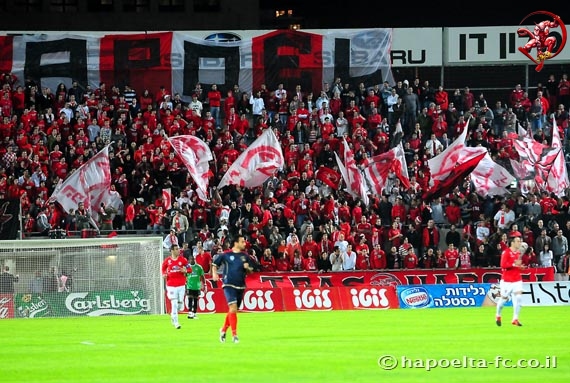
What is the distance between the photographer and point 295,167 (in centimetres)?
4256

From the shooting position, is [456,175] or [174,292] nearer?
[174,292]

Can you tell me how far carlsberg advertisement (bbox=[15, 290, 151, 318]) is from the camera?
35.8 m

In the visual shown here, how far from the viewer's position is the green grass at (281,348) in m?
17.7

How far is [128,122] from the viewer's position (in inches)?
1745

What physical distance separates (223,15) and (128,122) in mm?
11670

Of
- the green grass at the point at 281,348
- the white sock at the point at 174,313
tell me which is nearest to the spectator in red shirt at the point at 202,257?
the green grass at the point at 281,348

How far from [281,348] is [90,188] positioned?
1862cm

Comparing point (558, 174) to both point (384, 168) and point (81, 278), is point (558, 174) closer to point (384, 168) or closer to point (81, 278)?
point (384, 168)

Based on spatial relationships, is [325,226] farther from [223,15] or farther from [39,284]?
[223,15]

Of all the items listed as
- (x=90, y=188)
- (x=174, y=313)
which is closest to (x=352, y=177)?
(x=90, y=188)

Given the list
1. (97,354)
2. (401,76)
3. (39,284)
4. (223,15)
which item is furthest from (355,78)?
(97,354)

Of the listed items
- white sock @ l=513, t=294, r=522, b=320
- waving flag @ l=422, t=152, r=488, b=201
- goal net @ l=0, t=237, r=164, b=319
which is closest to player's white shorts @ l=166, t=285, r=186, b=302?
goal net @ l=0, t=237, r=164, b=319

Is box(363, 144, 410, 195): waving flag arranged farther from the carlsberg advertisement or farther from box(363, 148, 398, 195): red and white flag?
the carlsberg advertisement

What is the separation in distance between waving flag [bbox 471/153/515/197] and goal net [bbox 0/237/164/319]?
11468 millimetres
